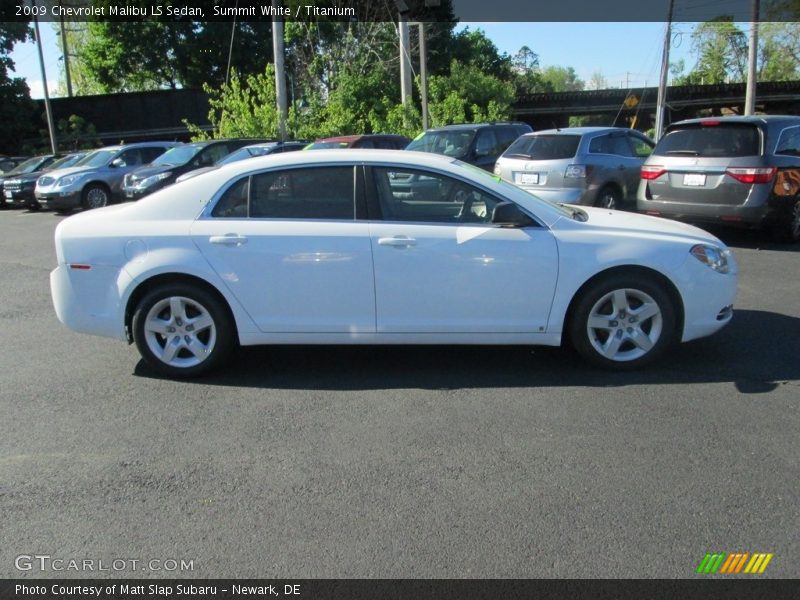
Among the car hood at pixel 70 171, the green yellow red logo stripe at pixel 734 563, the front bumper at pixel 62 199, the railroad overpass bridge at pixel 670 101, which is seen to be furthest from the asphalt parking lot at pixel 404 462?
the railroad overpass bridge at pixel 670 101

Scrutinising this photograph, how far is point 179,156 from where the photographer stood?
1675cm

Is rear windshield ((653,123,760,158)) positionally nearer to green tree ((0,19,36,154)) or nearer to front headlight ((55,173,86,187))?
front headlight ((55,173,86,187))

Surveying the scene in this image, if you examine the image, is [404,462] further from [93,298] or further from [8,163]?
[8,163]

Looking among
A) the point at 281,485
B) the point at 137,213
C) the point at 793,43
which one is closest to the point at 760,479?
the point at 281,485

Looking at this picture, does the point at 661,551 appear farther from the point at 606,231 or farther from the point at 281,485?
the point at 606,231

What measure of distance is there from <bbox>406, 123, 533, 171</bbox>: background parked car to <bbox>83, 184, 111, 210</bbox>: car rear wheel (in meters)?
8.73

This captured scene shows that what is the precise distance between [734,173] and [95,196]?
15.0m

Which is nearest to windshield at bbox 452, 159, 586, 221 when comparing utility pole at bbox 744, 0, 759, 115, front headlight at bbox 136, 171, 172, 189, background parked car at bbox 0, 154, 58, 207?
front headlight at bbox 136, 171, 172, 189

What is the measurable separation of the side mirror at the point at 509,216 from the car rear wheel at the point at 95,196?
49.8ft

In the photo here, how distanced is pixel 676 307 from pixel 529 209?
50.0 inches

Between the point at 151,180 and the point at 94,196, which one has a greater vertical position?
the point at 151,180
